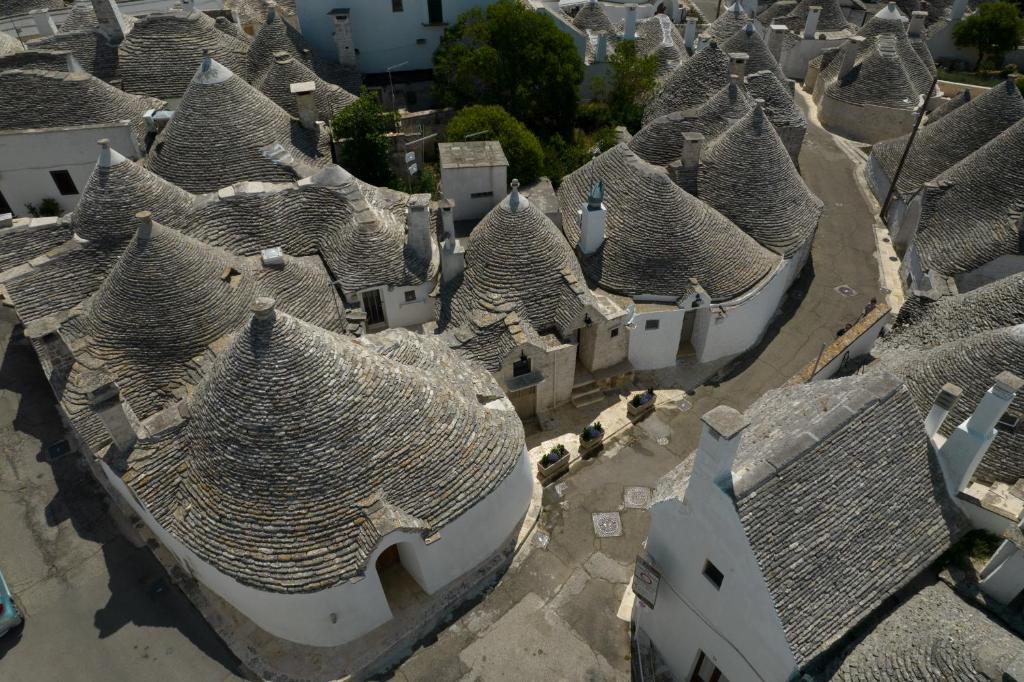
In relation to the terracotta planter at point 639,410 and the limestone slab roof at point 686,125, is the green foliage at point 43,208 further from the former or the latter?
the terracotta planter at point 639,410

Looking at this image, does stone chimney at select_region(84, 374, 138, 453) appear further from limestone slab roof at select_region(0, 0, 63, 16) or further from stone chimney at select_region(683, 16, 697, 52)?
limestone slab roof at select_region(0, 0, 63, 16)

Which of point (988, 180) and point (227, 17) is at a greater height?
point (227, 17)

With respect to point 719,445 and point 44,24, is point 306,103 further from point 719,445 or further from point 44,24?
point 719,445

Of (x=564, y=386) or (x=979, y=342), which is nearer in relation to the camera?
(x=979, y=342)

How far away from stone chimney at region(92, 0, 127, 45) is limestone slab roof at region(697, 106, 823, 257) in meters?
36.7

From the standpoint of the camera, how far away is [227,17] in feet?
155

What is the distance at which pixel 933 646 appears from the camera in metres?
13.4

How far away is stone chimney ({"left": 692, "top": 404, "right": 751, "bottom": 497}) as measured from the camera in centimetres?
1270

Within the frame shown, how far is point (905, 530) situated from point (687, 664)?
21.5 feet

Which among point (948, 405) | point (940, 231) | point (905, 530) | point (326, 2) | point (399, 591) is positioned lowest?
point (399, 591)

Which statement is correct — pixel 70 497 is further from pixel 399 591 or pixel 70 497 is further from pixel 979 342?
pixel 979 342

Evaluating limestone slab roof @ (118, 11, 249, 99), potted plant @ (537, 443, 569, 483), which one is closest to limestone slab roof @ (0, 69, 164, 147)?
limestone slab roof @ (118, 11, 249, 99)

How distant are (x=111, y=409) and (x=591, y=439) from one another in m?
15.2

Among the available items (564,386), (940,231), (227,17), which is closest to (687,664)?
(564,386)
